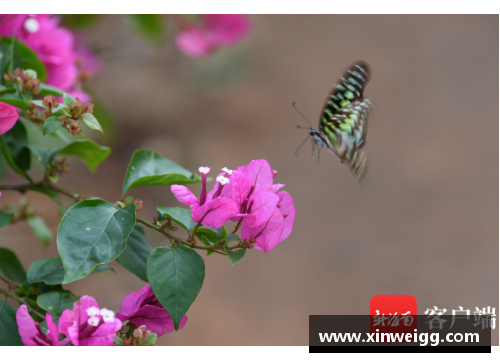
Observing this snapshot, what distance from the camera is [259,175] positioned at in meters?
0.48

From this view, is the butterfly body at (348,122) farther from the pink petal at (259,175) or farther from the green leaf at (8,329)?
the green leaf at (8,329)

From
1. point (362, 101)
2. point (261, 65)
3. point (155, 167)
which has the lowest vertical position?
point (155, 167)

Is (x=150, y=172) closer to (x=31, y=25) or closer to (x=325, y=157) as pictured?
(x=31, y=25)

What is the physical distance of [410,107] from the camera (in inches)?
122

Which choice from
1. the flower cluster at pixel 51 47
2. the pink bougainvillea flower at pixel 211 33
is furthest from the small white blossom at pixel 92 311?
the pink bougainvillea flower at pixel 211 33

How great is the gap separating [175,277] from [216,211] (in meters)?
0.08

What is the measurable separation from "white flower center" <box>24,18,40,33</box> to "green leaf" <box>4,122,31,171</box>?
0.17 m

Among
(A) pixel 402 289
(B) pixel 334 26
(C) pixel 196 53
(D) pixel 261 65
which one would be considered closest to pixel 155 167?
(C) pixel 196 53

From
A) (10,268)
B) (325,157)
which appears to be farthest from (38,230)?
(325,157)

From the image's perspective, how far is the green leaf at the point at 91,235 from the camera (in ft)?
1.39

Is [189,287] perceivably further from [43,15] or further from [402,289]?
[402,289]

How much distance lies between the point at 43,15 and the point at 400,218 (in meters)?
2.54

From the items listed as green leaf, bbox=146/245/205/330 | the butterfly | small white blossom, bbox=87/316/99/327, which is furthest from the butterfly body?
small white blossom, bbox=87/316/99/327

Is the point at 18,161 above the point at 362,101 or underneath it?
underneath
